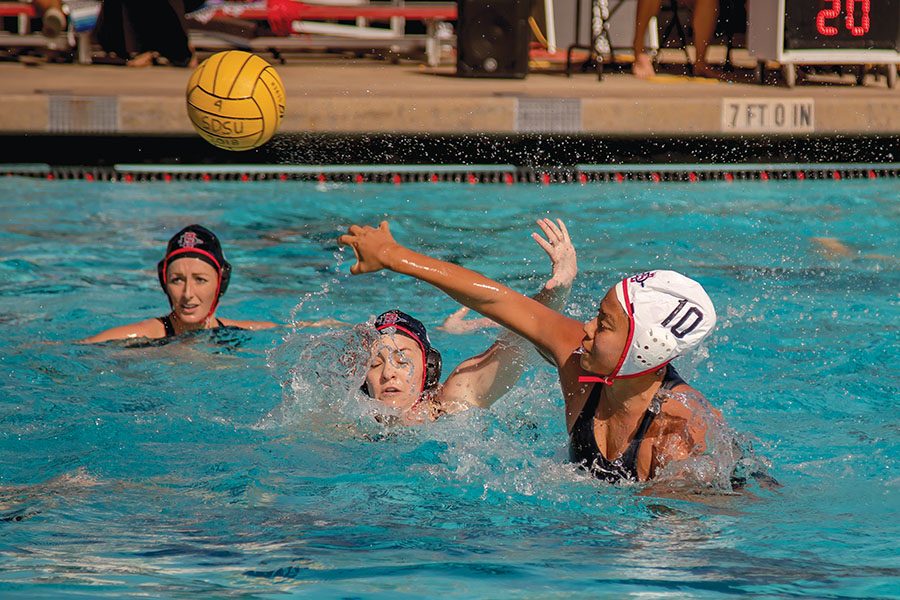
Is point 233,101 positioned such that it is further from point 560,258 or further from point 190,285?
point 560,258

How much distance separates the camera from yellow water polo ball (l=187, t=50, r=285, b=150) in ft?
18.3

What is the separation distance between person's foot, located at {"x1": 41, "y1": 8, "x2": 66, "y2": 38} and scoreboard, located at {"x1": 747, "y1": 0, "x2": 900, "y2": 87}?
5.41m

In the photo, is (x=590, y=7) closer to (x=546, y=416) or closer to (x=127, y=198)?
(x=127, y=198)

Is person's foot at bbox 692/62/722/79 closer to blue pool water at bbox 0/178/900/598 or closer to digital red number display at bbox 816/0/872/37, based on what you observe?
digital red number display at bbox 816/0/872/37

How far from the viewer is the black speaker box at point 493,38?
8.87 m

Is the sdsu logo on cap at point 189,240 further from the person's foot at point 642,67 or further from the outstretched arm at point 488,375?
the person's foot at point 642,67

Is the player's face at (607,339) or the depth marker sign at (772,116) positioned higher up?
the depth marker sign at (772,116)

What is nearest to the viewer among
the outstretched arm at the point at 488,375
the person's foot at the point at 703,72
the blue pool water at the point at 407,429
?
the blue pool water at the point at 407,429

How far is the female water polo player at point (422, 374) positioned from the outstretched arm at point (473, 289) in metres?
0.49

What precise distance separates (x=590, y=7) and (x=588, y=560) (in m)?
8.41

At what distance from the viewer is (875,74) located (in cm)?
991

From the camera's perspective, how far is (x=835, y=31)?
8.66m

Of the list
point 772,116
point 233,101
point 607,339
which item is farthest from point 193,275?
point 772,116

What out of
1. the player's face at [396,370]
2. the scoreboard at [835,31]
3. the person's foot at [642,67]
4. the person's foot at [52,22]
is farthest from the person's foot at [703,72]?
the player's face at [396,370]
